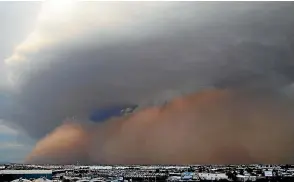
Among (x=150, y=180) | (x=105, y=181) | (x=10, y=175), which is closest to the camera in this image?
(x=105, y=181)

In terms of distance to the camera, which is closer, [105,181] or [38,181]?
[38,181]

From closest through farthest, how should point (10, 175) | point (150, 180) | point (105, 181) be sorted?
point (105, 181)
point (150, 180)
point (10, 175)

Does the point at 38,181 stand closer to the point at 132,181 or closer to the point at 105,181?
the point at 105,181

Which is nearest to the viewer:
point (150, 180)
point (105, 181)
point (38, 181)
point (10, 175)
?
point (38, 181)

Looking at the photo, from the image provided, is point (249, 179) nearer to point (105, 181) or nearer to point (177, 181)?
point (177, 181)

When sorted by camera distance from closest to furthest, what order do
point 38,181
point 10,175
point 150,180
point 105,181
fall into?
point 38,181, point 105,181, point 150,180, point 10,175

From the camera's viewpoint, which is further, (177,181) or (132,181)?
(132,181)

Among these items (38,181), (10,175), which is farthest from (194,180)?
(10,175)

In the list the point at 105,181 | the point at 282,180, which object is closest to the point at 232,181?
the point at 282,180

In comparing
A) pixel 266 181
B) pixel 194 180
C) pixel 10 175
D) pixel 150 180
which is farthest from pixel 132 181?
pixel 10 175
